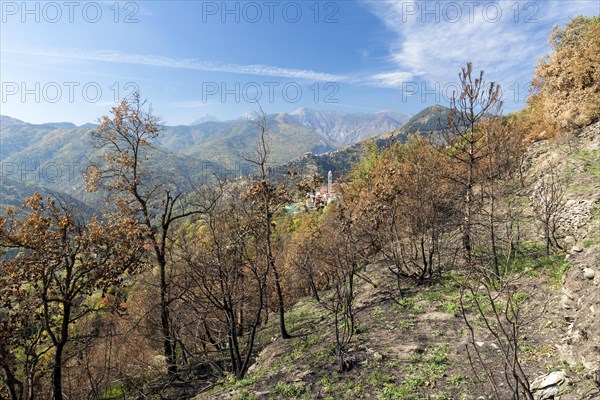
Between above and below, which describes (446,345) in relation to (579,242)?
below

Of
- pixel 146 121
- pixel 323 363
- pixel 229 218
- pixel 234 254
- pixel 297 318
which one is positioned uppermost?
pixel 146 121

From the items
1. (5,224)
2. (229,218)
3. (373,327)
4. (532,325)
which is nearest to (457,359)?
(532,325)

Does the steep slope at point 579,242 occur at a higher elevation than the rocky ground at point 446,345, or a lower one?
higher

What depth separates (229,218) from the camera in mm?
16797

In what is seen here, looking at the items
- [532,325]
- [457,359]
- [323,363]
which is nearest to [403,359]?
[457,359]

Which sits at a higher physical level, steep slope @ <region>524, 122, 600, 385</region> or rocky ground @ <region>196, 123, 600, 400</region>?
steep slope @ <region>524, 122, 600, 385</region>

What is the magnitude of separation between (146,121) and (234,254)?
9.66 meters

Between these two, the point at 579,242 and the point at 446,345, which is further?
the point at 579,242

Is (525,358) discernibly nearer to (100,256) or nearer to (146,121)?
(100,256)

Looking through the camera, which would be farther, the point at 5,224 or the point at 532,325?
the point at 5,224

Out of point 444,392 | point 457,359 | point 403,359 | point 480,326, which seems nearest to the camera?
point 444,392

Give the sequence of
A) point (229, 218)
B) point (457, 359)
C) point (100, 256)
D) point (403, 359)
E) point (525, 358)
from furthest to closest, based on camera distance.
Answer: point (229, 218) < point (100, 256) < point (403, 359) < point (457, 359) < point (525, 358)

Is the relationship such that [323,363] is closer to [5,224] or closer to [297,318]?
[297,318]

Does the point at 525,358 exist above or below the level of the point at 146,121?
below
